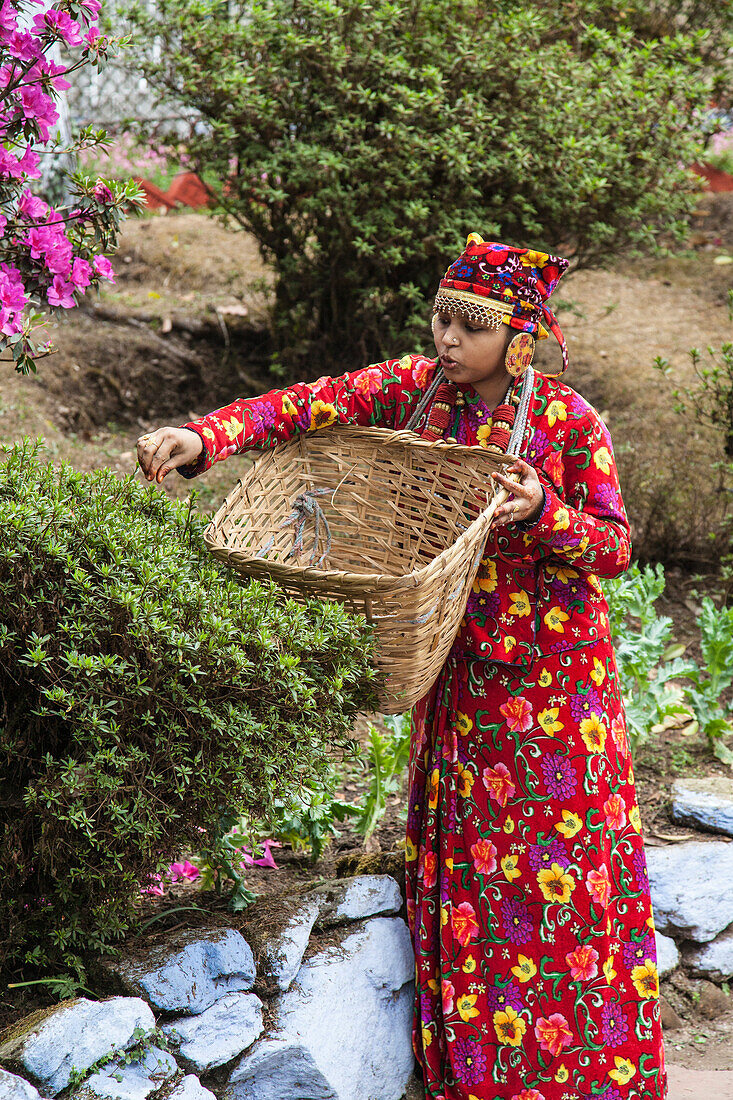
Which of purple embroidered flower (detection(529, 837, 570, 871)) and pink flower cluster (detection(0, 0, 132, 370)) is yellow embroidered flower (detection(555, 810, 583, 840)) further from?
pink flower cluster (detection(0, 0, 132, 370))

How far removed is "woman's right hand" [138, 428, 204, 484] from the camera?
2.00 m

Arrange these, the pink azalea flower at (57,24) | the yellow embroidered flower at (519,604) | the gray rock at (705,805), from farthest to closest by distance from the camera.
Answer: the gray rock at (705,805)
the yellow embroidered flower at (519,604)
the pink azalea flower at (57,24)

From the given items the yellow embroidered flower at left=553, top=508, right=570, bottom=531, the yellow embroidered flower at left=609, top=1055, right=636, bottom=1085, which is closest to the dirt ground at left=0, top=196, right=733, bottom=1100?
the yellow embroidered flower at left=609, top=1055, right=636, bottom=1085

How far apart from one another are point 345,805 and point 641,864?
97 centimetres

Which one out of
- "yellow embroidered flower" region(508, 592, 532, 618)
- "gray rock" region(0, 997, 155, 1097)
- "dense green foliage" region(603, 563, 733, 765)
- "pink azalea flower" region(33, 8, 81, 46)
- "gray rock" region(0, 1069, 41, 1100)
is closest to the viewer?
"gray rock" region(0, 1069, 41, 1100)

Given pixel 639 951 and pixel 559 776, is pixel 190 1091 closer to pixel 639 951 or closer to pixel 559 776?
pixel 559 776

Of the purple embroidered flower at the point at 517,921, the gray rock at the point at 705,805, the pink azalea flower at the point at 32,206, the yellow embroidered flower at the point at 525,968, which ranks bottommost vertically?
the yellow embroidered flower at the point at 525,968

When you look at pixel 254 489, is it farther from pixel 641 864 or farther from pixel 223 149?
pixel 223 149

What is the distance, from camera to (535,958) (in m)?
2.43

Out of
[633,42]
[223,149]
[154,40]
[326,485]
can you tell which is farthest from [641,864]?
[633,42]

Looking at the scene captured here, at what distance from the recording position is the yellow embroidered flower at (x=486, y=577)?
2.33 metres

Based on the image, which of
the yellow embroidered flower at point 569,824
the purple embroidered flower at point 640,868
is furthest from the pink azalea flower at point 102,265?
the purple embroidered flower at point 640,868

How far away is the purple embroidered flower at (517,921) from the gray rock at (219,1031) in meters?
0.63

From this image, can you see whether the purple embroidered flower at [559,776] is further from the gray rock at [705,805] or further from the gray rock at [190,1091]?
the gray rock at [705,805]
